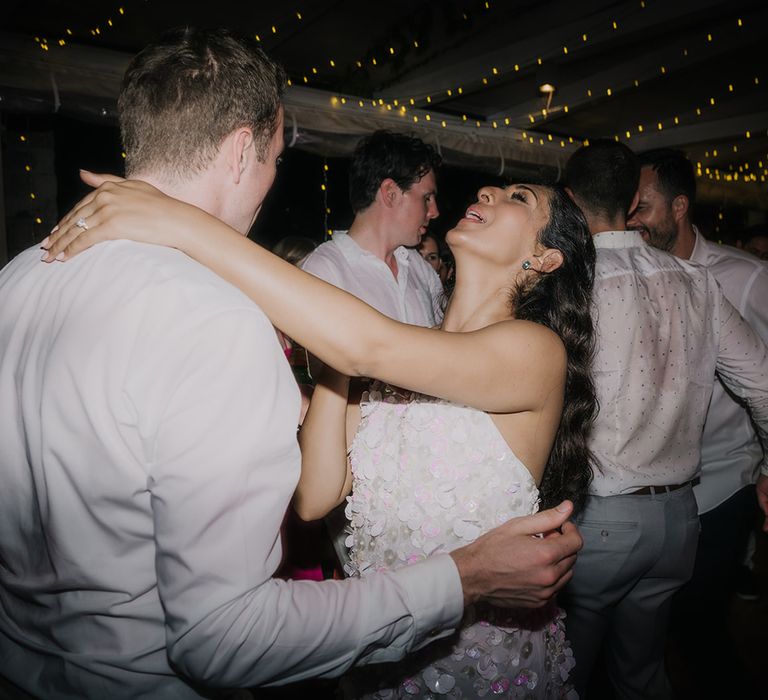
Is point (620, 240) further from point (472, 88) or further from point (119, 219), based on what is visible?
point (472, 88)

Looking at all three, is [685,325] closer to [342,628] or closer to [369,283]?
[369,283]

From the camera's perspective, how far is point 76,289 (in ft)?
2.92

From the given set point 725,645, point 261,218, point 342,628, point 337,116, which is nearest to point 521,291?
point 342,628

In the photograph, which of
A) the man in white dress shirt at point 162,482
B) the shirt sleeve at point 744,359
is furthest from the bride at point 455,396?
the shirt sleeve at point 744,359

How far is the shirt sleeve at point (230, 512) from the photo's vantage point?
776mm

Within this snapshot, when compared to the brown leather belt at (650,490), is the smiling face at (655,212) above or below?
above

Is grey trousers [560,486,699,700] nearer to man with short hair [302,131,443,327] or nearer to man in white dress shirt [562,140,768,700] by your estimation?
man in white dress shirt [562,140,768,700]

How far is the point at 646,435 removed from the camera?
6.82ft

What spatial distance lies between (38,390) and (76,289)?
172 millimetres

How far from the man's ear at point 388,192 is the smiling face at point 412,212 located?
19 millimetres

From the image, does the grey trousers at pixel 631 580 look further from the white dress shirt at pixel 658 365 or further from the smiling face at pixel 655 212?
the smiling face at pixel 655 212

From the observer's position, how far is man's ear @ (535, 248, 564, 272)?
1670 millimetres

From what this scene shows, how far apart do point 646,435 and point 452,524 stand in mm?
1042

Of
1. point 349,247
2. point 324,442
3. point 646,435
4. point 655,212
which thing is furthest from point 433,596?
point 655,212
